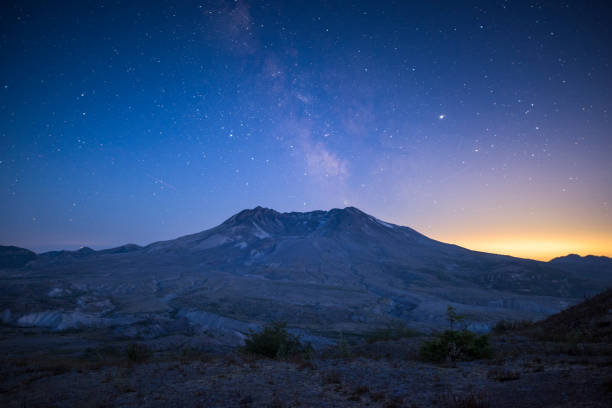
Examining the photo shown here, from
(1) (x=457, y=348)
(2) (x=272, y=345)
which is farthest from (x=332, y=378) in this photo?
(2) (x=272, y=345)

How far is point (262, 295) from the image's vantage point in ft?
229

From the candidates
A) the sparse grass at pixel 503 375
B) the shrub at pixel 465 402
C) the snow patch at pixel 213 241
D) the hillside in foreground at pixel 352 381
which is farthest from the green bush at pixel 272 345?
the snow patch at pixel 213 241

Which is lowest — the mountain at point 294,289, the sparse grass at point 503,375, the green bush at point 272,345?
the mountain at point 294,289

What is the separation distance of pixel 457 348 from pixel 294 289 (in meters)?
68.3

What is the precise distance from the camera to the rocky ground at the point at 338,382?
21.9ft

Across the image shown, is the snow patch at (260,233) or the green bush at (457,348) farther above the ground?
the snow patch at (260,233)

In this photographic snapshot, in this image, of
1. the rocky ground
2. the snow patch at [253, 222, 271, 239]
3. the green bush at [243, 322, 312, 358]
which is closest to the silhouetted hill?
the rocky ground

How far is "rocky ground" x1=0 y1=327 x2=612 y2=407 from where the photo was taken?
21.9 ft

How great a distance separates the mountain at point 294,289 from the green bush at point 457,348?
87.0 feet

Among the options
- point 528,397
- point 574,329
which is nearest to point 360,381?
point 528,397

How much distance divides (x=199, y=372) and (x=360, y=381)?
6037 millimetres

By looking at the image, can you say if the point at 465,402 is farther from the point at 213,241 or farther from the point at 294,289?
the point at 213,241

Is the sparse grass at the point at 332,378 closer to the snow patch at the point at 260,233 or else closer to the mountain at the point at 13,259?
the snow patch at the point at 260,233

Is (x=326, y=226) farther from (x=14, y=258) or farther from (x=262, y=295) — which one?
(x=14, y=258)
